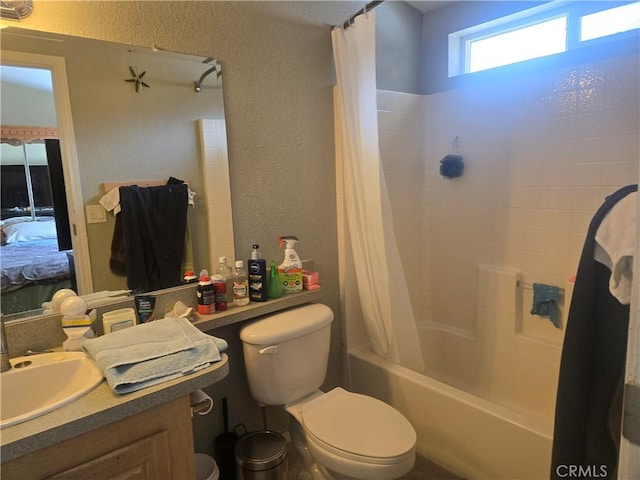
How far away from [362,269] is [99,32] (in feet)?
4.82

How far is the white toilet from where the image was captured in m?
1.47

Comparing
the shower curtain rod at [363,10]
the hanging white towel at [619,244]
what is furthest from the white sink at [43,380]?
the shower curtain rod at [363,10]

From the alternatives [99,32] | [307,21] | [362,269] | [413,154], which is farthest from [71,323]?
[413,154]

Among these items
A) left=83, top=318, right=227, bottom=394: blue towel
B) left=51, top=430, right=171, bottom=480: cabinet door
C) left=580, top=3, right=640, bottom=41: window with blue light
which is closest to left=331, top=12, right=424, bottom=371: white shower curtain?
left=83, top=318, right=227, bottom=394: blue towel

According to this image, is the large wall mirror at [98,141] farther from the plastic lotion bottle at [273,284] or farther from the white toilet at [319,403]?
the white toilet at [319,403]

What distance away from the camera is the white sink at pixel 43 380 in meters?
1.13

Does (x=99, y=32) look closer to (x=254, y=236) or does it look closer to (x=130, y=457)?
(x=254, y=236)

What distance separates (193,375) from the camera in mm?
1150

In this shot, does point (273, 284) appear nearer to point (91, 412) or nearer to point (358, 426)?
point (358, 426)

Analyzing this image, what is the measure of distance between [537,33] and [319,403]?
2211 millimetres

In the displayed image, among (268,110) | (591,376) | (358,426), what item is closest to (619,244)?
(591,376)

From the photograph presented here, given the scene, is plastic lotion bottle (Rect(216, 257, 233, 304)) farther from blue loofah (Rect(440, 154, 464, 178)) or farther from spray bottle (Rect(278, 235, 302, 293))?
blue loofah (Rect(440, 154, 464, 178))

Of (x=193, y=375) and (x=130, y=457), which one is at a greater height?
(x=193, y=375)

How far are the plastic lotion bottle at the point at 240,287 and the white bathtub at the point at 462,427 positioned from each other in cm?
79
